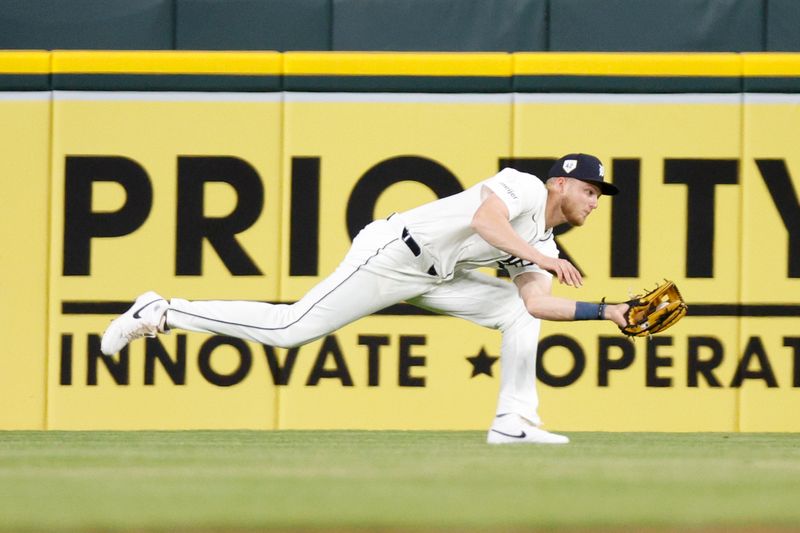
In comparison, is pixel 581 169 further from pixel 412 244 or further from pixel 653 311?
pixel 412 244

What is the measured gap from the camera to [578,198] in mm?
6438

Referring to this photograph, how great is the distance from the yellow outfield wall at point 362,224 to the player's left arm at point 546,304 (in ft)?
6.59

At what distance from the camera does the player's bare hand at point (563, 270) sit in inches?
232

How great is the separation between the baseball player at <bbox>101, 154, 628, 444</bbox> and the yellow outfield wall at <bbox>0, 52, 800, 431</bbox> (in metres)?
1.95

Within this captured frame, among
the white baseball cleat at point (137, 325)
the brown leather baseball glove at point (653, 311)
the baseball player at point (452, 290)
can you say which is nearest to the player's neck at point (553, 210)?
the baseball player at point (452, 290)

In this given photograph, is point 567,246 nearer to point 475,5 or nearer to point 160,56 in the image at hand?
point 475,5

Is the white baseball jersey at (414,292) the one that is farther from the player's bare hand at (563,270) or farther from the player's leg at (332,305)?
the player's bare hand at (563,270)

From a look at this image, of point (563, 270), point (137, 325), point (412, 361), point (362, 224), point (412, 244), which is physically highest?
point (362, 224)

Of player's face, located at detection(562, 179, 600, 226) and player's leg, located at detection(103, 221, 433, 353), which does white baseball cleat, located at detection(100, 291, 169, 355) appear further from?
player's face, located at detection(562, 179, 600, 226)

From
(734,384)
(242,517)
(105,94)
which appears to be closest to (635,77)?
(734,384)

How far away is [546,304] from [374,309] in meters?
0.77

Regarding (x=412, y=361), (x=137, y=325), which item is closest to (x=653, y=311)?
(x=137, y=325)

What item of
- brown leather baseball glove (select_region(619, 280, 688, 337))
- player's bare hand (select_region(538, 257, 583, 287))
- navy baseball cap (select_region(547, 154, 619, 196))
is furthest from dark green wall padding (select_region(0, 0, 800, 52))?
player's bare hand (select_region(538, 257, 583, 287))

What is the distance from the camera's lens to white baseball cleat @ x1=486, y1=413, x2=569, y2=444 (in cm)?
646
